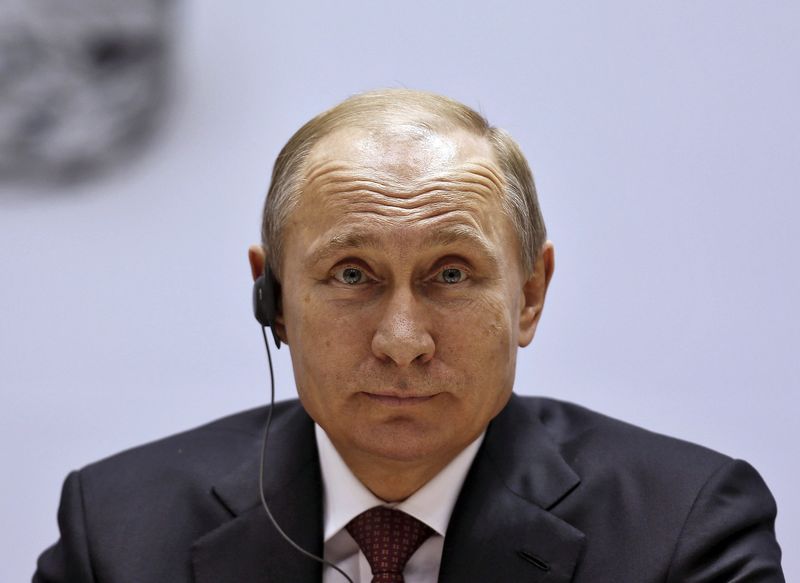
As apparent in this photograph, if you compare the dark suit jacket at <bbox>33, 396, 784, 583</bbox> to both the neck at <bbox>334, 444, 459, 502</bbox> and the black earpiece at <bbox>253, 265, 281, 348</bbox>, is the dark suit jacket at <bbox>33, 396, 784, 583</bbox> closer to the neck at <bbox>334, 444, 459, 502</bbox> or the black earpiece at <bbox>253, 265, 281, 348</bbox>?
the neck at <bbox>334, 444, 459, 502</bbox>

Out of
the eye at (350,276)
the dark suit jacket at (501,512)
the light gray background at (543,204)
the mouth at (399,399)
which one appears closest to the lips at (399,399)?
the mouth at (399,399)

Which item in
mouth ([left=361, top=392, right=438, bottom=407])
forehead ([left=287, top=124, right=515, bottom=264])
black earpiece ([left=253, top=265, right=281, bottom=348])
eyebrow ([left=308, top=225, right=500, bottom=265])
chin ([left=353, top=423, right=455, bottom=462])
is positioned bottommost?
chin ([left=353, top=423, right=455, bottom=462])

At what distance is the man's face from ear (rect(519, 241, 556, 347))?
14 centimetres

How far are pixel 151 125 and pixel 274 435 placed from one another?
1003mm

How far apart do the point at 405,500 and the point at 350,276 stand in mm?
468

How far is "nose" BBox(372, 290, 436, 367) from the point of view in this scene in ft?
6.22

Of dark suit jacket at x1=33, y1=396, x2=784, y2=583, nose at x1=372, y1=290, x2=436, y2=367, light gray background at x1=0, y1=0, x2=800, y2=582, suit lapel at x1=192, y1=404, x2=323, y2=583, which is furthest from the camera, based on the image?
light gray background at x1=0, y1=0, x2=800, y2=582

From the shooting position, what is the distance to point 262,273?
2.26m

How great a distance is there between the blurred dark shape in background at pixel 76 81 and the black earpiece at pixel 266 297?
97 centimetres

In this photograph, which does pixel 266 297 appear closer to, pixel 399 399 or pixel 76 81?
pixel 399 399

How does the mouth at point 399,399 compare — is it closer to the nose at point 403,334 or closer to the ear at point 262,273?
the nose at point 403,334

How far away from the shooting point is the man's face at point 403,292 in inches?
76.3

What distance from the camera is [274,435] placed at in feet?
7.86

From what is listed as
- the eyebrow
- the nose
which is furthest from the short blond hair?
the nose
